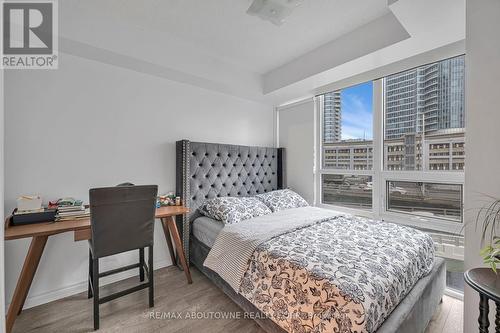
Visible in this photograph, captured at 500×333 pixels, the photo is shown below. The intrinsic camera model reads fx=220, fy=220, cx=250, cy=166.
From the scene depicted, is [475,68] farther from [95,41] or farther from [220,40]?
[95,41]

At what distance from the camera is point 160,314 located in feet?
5.93

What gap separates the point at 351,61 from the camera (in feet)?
7.09

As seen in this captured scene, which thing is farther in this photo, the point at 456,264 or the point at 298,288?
the point at 456,264

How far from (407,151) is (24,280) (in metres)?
3.60

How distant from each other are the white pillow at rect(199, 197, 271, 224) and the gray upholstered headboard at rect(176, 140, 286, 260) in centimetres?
20

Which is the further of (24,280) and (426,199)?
(426,199)

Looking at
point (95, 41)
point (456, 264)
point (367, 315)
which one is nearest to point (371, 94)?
point (456, 264)

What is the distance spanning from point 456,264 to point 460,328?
0.70m

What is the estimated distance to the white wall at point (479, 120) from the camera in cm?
124

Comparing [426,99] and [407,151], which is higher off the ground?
[426,99]

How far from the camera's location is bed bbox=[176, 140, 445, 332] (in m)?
1.23

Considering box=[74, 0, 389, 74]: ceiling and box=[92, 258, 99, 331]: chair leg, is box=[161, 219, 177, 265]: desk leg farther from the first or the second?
box=[74, 0, 389, 74]: ceiling

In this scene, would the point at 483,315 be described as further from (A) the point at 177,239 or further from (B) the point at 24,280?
(B) the point at 24,280
